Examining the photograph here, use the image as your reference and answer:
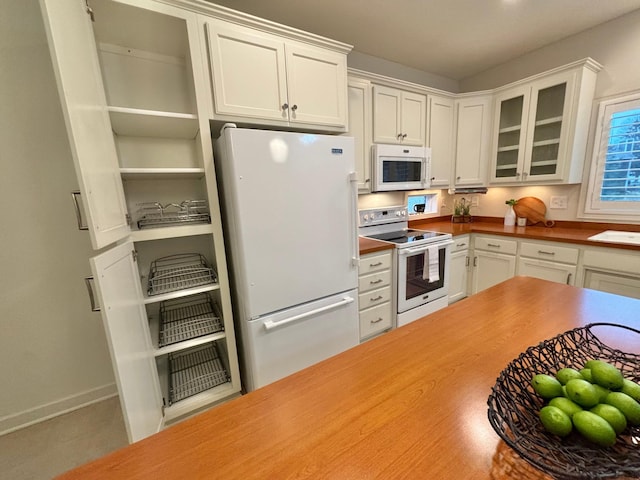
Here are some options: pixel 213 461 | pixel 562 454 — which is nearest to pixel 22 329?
pixel 213 461

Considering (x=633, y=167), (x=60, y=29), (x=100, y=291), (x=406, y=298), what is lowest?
(x=406, y=298)

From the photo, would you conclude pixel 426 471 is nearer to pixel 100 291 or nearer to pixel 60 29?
pixel 100 291

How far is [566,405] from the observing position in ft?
1.62

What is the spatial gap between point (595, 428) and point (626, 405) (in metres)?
0.10

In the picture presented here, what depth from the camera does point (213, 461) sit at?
51cm

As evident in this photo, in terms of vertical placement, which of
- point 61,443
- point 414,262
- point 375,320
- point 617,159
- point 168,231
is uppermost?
point 617,159

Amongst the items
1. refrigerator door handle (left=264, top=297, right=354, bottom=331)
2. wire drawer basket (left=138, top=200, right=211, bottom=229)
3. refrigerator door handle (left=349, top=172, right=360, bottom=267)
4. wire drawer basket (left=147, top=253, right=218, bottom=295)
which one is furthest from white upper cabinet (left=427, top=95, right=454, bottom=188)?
wire drawer basket (left=147, top=253, right=218, bottom=295)

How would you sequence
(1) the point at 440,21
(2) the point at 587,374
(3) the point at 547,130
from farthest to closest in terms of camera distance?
(3) the point at 547,130, (1) the point at 440,21, (2) the point at 587,374

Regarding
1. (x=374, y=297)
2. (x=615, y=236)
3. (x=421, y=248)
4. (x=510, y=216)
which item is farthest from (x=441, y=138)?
(x=374, y=297)

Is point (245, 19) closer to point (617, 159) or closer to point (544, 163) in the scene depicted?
point (544, 163)

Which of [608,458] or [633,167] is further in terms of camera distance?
[633,167]

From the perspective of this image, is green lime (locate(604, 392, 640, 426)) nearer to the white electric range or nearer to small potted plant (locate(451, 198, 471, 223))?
the white electric range

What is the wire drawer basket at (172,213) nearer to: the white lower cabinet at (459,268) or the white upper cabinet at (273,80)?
the white upper cabinet at (273,80)

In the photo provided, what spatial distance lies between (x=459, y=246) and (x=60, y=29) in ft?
10.5
